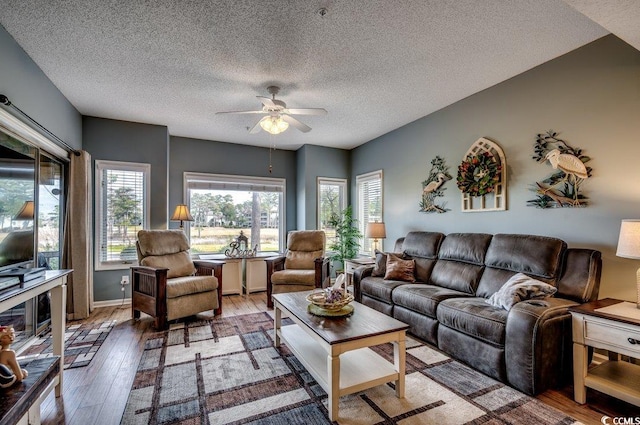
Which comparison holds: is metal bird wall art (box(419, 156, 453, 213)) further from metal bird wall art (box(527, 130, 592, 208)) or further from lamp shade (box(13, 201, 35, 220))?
lamp shade (box(13, 201, 35, 220))

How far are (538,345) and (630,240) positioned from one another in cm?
91

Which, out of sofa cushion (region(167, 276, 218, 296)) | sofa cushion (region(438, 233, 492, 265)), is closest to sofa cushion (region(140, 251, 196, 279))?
sofa cushion (region(167, 276, 218, 296))

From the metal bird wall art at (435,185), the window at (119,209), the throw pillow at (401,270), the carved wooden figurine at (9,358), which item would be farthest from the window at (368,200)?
the carved wooden figurine at (9,358)

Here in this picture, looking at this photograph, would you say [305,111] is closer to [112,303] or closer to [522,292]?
[522,292]

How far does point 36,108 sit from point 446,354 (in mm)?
4483

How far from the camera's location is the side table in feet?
5.94

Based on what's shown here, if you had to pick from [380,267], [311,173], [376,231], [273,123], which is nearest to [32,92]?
[273,123]

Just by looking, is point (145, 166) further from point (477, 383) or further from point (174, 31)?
point (477, 383)

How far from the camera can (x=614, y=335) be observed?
1.86m

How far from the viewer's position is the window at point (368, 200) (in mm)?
5375

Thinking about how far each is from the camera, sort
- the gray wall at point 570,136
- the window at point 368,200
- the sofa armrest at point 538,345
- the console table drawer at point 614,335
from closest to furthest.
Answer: the console table drawer at point 614,335 < the sofa armrest at point 538,345 < the gray wall at point 570,136 < the window at point 368,200

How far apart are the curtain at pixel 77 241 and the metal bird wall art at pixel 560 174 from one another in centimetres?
517

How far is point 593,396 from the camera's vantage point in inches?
82.5

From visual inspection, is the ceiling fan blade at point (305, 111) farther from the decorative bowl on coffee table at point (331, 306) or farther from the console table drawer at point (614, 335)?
the console table drawer at point (614, 335)
